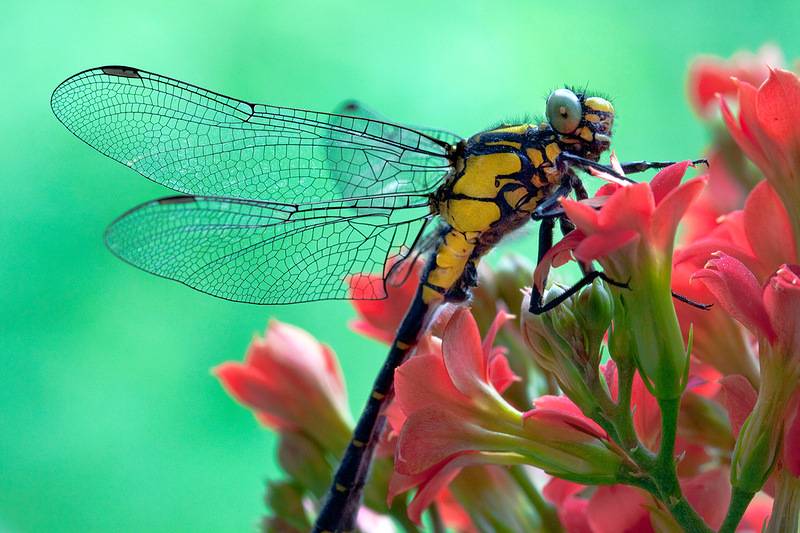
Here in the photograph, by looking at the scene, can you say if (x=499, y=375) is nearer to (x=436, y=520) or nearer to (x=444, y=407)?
(x=444, y=407)

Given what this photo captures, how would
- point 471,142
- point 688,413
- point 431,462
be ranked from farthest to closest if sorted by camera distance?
1. point 471,142
2. point 688,413
3. point 431,462

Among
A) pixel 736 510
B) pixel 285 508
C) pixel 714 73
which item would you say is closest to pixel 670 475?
pixel 736 510

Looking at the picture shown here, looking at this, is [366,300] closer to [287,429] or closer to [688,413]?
[287,429]

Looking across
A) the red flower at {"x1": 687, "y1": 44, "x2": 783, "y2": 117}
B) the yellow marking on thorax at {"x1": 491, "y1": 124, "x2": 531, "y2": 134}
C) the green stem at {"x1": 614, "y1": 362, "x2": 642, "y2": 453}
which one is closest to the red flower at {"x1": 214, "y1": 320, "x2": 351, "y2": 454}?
the yellow marking on thorax at {"x1": 491, "y1": 124, "x2": 531, "y2": 134}

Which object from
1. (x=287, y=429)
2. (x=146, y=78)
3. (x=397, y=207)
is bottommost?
(x=287, y=429)

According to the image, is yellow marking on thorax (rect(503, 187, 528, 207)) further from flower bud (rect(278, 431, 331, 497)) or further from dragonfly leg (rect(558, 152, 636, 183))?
flower bud (rect(278, 431, 331, 497))

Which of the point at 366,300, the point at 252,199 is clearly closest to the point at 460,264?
the point at 366,300

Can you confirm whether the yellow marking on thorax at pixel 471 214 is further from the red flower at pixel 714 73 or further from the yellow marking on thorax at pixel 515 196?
the red flower at pixel 714 73
